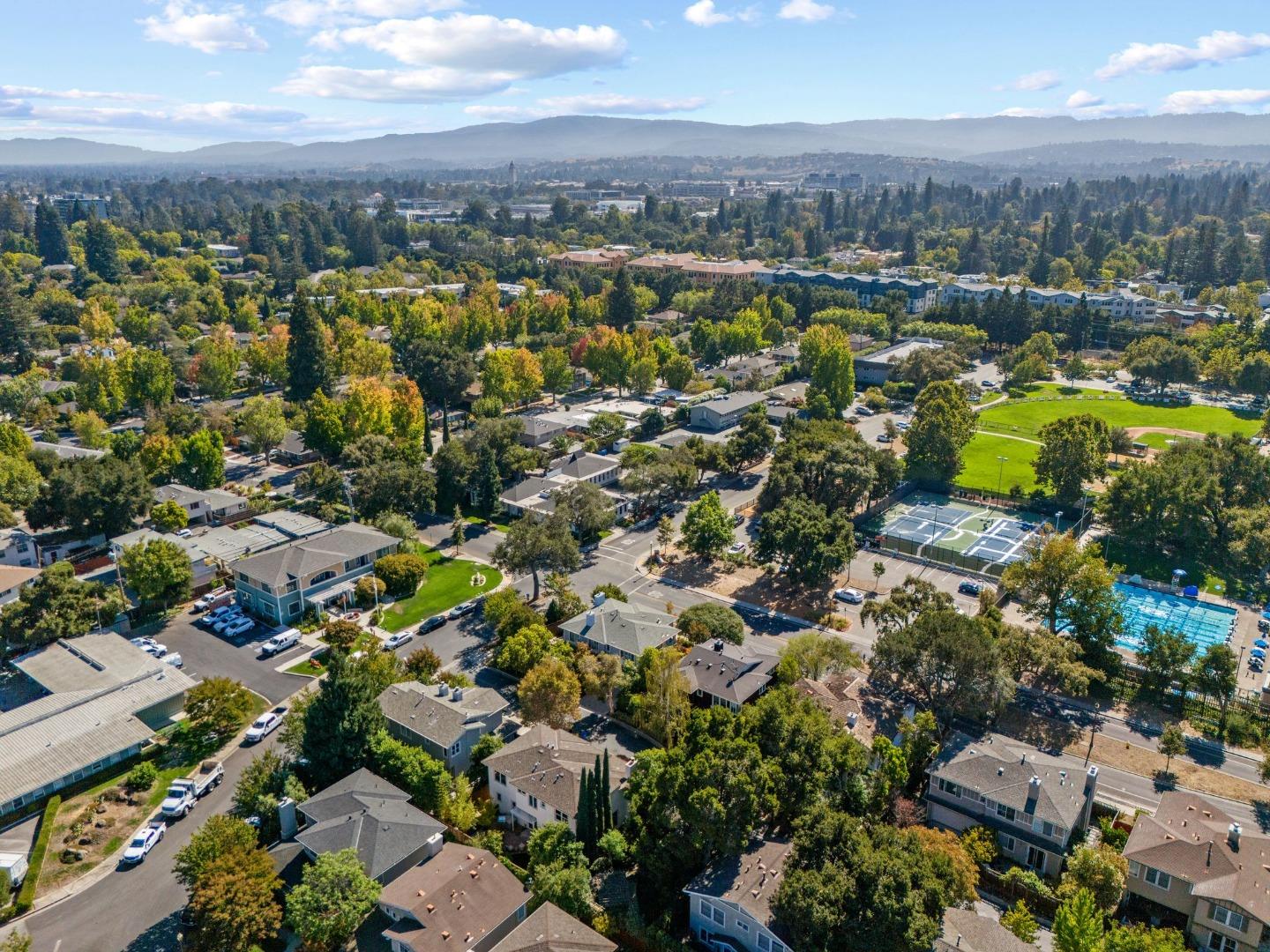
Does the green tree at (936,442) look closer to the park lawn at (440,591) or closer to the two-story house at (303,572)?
the park lawn at (440,591)

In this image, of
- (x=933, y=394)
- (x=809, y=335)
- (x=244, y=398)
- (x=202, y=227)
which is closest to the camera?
(x=933, y=394)

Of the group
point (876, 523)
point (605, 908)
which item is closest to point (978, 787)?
point (605, 908)

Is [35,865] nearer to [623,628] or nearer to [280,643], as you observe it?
[280,643]

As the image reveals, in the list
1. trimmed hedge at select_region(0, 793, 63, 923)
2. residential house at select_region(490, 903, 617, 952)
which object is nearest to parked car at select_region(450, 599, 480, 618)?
trimmed hedge at select_region(0, 793, 63, 923)

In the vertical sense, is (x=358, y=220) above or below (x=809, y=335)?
above

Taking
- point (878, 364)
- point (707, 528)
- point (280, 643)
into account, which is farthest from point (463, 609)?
point (878, 364)

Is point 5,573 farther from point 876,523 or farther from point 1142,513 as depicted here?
point 1142,513

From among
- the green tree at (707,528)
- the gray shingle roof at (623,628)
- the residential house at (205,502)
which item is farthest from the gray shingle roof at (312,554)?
the green tree at (707,528)
